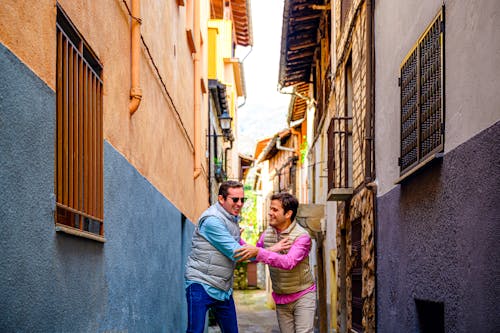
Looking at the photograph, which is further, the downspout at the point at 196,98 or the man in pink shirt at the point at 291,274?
the downspout at the point at 196,98

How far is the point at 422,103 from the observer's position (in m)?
6.42

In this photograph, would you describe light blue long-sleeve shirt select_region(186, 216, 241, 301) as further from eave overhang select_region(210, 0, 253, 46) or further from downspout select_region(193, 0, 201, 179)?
eave overhang select_region(210, 0, 253, 46)

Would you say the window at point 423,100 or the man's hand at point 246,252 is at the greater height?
the window at point 423,100

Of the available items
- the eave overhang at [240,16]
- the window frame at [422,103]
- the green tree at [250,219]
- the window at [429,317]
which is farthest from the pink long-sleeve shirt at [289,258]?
the green tree at [250,219]

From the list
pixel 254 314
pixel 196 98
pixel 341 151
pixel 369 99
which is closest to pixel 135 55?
pixel 369 99

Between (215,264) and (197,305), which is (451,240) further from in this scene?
(197,305)

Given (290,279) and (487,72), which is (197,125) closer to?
(290,279)

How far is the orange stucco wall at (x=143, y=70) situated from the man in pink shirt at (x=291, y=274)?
142 cm

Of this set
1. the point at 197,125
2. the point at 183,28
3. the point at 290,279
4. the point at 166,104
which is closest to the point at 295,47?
the point at 197,125

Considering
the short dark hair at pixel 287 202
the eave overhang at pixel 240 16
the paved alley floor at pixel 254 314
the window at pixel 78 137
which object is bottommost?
the paved alley floor at pixel 254 314

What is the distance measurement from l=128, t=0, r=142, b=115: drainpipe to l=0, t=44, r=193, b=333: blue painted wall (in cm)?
60

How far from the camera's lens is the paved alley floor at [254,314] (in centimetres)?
2138

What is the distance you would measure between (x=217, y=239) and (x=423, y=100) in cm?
210

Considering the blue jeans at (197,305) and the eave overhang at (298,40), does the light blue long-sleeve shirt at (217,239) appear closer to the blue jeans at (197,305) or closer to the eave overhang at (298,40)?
the blue jeans at (197,305)
